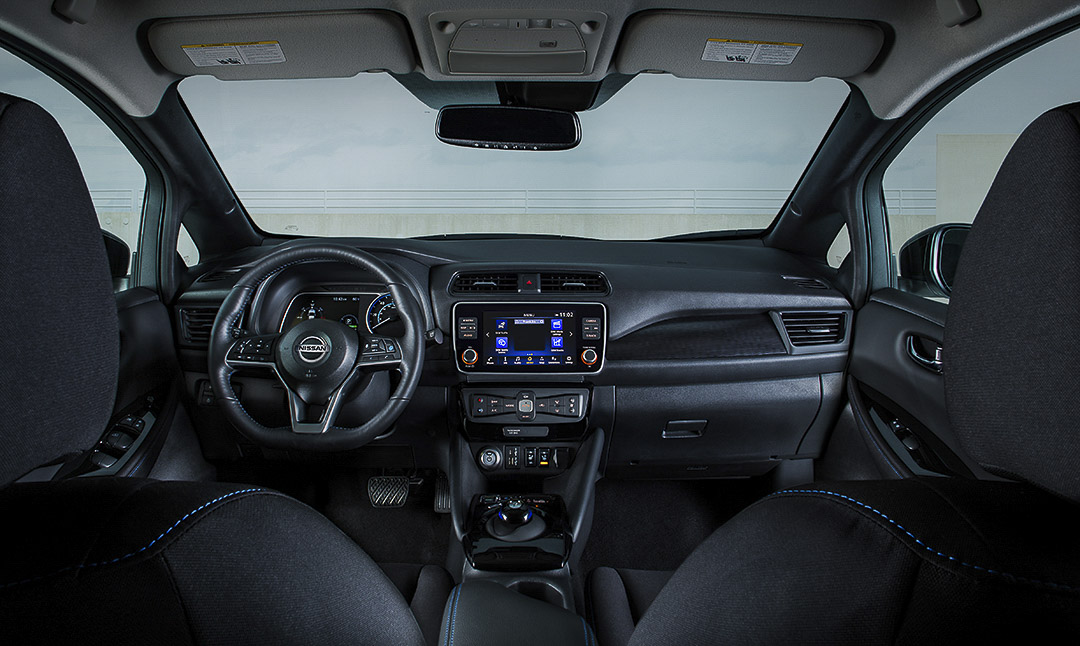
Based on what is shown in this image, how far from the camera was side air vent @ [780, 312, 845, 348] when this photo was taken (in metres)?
2.54

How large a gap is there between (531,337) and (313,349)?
79 centimetres

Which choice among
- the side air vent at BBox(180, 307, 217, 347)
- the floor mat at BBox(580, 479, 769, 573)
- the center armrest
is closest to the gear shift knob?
the center armrest

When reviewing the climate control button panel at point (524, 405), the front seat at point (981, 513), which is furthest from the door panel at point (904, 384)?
the front seat at point (981, 513)

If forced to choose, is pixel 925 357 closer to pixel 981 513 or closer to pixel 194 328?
pixel 981 513

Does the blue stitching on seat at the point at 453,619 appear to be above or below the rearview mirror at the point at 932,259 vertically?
below

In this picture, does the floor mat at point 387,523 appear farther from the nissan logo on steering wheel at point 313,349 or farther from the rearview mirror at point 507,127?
the rearview mirror at point 507,127

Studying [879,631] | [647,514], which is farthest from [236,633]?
[647,514]

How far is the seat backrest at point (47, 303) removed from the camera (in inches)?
25.3

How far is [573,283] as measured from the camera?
8.07ft

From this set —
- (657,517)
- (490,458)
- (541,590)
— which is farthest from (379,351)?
(657,517)

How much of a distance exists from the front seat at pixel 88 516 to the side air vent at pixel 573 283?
1722 mm

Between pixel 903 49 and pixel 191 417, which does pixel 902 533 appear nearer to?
pixel 903 49

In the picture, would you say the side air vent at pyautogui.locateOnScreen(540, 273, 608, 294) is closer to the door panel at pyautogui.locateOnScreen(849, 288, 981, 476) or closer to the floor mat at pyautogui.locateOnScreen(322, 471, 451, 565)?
the door panel at pyautogui.locateOnScreen(849, 288, 981, 476)

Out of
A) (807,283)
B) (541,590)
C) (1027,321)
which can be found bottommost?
(541,590)
